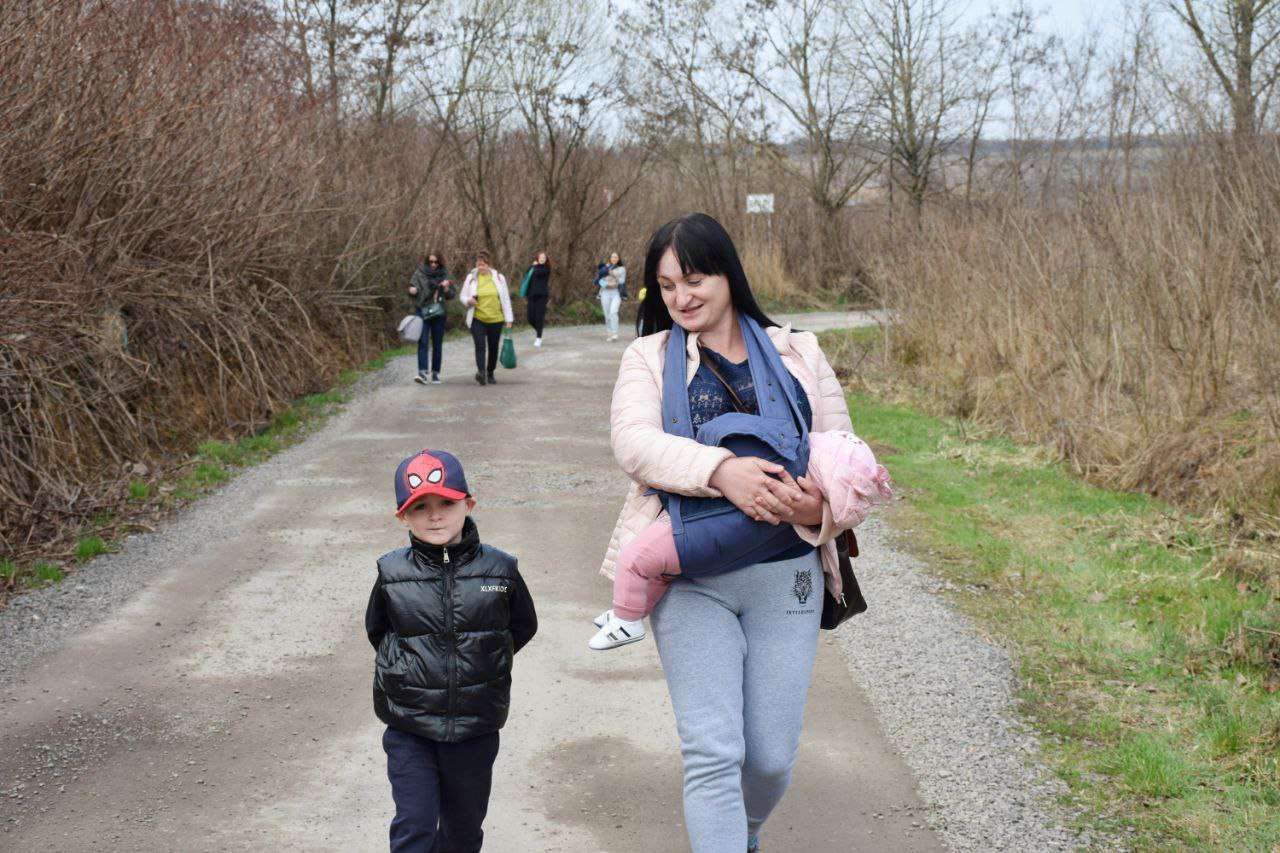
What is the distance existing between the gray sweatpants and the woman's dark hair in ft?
2.39

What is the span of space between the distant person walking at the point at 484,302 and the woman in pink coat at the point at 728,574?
15.0 m

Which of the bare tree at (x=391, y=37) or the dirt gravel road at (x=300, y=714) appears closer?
the dirt gravel road at (x=300, y=714)

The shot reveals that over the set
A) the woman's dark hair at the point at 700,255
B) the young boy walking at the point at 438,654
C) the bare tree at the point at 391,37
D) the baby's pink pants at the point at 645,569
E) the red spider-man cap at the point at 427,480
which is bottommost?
the young boy walking at the point at 438,654

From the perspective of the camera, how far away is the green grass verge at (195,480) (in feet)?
27.4

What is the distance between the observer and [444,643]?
355 centimetres

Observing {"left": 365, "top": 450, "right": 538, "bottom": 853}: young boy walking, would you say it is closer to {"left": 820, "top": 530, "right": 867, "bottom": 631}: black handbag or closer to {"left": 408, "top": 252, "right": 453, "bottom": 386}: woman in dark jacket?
{"left": 820, "top": 530, "right": 867, "bottom": 631}: black handbag

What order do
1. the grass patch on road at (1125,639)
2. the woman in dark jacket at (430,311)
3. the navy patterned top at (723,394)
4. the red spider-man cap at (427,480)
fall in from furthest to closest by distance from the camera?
1. the woman in dark jacket at (430,311)
2. the grass patch on road at (1125,639)
3. the red spider-man cap at (427,480)
4. the navy patterned top at (723,394)

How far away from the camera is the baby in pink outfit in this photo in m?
3.20

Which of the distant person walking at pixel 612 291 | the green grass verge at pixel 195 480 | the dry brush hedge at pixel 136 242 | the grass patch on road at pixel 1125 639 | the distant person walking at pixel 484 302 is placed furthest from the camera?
the distant person walking at pixel 612 291

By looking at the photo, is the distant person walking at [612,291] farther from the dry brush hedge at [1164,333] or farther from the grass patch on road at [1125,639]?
the grass patch on road at [1125,639]

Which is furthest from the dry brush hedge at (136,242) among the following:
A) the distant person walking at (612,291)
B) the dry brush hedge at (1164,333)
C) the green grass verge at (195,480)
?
the distant person walking at (612,291)

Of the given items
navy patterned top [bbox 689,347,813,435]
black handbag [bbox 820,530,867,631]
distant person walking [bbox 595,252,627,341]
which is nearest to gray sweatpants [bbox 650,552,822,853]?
black handbag [bbox 820,530,867,631]

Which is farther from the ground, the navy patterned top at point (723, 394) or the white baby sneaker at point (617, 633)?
the navy patterned top at point (723, 394)

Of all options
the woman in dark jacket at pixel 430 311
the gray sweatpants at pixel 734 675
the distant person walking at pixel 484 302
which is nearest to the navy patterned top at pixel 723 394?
the gray sweatpants at pixel 734 675
